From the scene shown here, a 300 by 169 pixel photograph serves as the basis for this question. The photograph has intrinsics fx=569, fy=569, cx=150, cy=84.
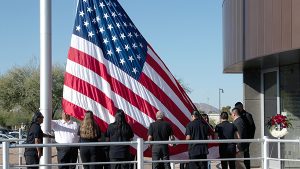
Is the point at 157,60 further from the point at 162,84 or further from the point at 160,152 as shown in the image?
the point at 160,152

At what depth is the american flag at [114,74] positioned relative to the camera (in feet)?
34.2

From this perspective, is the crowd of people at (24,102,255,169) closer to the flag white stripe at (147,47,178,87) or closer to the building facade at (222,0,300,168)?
the flag white stripe at (147,47,178,87)

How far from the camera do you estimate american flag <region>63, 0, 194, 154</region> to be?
1044cm

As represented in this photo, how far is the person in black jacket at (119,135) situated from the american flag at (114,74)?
36 centimetres

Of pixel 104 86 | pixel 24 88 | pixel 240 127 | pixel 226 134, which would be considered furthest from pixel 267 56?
pixel 24 88

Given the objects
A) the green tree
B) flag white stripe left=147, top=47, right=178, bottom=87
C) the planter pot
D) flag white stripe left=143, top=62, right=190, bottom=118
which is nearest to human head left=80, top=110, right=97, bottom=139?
flag white stripe left=143, top=62, right=190, bottom=118

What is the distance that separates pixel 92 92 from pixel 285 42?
458 centimetres

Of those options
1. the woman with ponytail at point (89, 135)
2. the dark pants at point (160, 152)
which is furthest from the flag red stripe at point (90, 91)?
the dark pants at point (160, 152)

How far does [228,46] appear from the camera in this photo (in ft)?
55.6

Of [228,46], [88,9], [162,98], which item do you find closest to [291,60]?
[228,46]

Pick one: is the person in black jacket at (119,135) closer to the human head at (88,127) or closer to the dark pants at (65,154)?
the human head at (88,127)

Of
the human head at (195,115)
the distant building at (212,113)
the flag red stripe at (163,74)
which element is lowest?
the distant building at (212,113)

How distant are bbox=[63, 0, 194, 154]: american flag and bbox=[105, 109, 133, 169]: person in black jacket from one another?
0.36 m

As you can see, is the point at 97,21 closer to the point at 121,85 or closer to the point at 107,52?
the point at 107,52
